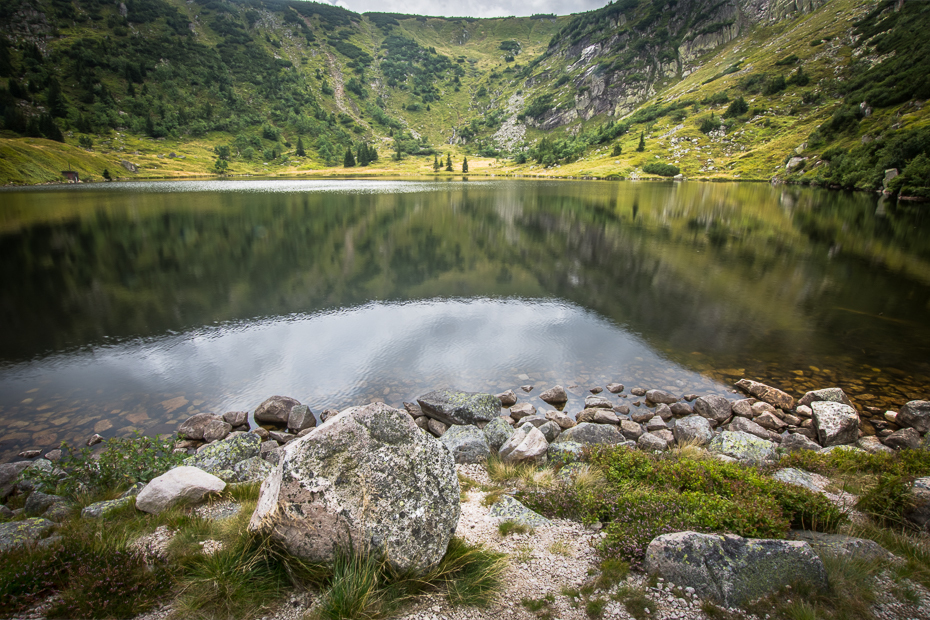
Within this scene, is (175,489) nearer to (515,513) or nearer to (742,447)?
(515,513)

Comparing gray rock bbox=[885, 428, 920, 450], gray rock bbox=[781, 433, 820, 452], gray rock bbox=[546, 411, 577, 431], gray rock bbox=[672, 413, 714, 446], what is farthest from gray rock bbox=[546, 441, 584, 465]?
gray rock bbox=[885, 428, 920, 450]

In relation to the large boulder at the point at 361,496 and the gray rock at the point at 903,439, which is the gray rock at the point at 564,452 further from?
the gray rock at the point at 903,439

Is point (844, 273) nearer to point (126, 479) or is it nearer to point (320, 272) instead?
point (320, 272)

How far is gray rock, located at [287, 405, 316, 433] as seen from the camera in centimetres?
1296

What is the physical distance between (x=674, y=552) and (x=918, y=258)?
1792 inches

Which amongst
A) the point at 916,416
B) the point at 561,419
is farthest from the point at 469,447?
the point at 916,416

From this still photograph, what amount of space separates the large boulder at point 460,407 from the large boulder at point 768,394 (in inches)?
373

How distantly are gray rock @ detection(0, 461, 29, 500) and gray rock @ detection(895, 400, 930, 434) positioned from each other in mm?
24617

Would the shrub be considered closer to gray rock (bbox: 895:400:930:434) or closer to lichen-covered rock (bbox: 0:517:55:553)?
gray rock (bbox: 895:400:930:434)

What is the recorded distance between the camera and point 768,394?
47.6 ft

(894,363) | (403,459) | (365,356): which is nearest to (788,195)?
(894,363)

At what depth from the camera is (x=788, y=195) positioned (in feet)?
273

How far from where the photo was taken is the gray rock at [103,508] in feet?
22.6

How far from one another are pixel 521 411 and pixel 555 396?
1754mm
